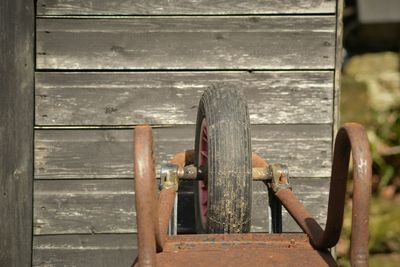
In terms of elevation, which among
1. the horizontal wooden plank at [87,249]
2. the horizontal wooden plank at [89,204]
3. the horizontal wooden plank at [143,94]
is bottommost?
the horizontal wooden plank at [87,249]

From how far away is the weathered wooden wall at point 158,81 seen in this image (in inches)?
191

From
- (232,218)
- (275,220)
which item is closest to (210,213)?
(232,218)

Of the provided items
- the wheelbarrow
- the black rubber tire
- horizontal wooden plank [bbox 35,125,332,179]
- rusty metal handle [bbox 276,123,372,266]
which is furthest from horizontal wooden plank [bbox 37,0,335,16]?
rusty metal handle [bbox 276,123,372,266]

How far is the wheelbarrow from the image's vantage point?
3.02 m

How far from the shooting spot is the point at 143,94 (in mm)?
4883

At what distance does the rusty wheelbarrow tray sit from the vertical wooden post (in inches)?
52.6

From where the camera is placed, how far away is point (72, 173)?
493 centimetres

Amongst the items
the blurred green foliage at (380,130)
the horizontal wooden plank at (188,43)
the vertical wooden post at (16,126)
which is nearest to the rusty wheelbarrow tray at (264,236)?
the horizontal wooden plank at (188,43)

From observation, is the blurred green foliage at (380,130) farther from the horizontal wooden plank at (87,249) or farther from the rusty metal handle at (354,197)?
A: the rusty metal handle at (354,197)

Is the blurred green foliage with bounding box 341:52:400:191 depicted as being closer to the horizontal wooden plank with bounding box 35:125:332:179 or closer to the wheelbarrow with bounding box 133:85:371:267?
the horizontal wooden plank with bounding box 35:125:332:179

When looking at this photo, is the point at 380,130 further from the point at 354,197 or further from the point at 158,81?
the point at 354,197

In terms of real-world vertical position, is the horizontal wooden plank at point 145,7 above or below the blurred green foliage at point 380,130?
above

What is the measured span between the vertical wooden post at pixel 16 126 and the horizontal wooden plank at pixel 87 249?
0.29 ft

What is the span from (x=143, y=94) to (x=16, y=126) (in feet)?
2.33
